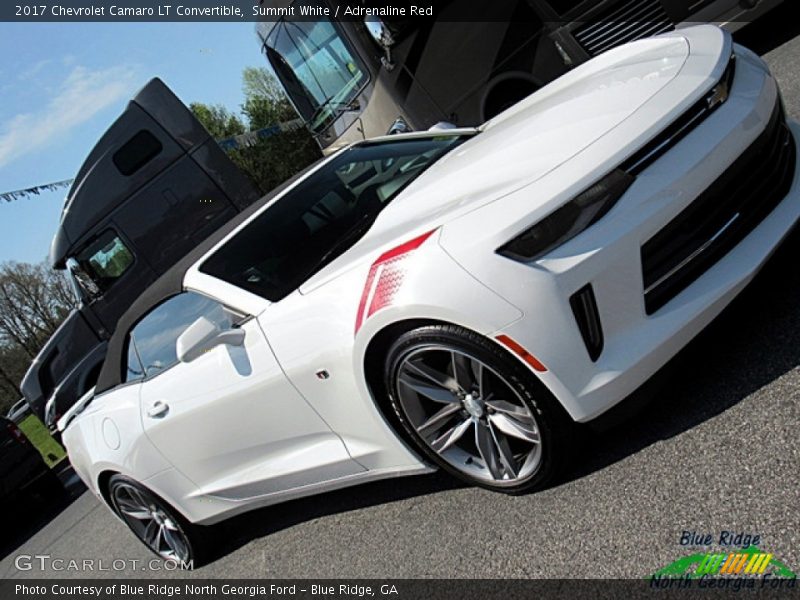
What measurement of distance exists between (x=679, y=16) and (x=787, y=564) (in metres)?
6.04

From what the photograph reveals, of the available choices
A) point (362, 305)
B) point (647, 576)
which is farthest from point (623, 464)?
point (362, 305)

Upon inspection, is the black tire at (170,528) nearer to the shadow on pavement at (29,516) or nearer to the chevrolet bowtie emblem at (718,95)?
the chevrolet bowtie emblem at (718,95)

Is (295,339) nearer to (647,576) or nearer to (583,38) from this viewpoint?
(647,576)

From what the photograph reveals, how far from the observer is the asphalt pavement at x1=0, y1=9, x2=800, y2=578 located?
2.38 metres

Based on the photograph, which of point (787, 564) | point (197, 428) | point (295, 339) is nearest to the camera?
point (787, 564)

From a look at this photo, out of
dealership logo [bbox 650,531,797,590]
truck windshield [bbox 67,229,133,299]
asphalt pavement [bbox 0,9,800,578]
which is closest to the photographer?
dealership logo [bbox 650,531,797,590]

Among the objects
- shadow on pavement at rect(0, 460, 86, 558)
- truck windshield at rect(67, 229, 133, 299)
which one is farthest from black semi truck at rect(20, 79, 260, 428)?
shadow on pavement at rect(0, 460, 86, 558)

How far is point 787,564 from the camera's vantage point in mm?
2061

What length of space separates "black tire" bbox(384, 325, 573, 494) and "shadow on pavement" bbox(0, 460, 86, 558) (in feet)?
22.6

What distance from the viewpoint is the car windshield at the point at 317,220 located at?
11.7 ft

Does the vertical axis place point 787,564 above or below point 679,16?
below

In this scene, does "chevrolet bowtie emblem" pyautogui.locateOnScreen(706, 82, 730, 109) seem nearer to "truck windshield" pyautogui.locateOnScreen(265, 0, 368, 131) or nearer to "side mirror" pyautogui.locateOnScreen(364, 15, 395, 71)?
"side mirror" pyautogui.locateOnScreen(364, 15, 395, 71)

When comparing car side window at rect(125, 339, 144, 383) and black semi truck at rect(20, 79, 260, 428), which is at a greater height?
black semi truck at rect(20, 79, 260, 428)

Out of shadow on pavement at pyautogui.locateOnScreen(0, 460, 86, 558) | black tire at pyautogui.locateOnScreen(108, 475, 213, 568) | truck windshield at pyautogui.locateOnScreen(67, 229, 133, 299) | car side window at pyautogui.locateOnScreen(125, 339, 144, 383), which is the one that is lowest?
shadow on pavement at pyautogui.locateOnScreen(0, 460, 86, 558)
